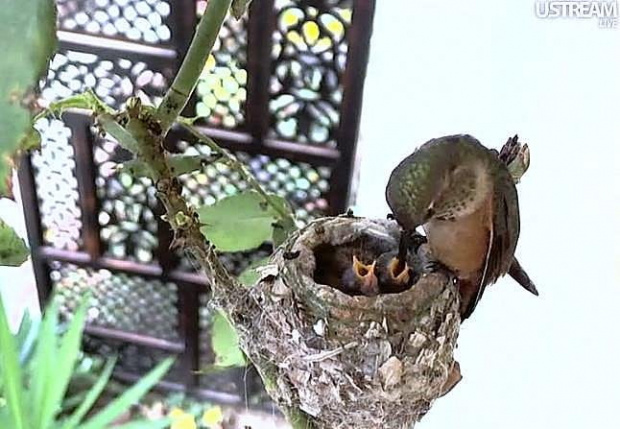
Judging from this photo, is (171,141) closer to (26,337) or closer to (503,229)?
(26,337)

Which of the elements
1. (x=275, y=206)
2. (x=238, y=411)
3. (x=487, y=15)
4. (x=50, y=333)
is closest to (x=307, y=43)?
(x=487, y=15)

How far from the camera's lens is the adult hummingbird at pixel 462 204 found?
87 cm

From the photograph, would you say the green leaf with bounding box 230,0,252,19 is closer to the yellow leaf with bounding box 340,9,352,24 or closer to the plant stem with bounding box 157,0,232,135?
the plant stem with bounding box 157,0,232,135

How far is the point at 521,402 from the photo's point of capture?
134 centimetres

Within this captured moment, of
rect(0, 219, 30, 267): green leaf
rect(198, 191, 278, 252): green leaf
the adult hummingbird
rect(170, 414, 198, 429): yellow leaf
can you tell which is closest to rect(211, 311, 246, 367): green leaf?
rect(198, 191, 278, 252): green leaf

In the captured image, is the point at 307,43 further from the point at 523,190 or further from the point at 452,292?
the point at 452,292

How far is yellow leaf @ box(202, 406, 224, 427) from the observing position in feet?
6.66

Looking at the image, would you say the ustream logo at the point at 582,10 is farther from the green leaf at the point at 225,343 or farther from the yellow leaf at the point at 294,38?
the green leaf at the point at 225,343

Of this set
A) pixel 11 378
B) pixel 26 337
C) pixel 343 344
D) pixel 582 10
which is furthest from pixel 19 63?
pixel 26 337

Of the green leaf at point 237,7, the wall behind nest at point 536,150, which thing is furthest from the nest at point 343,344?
the wall behind nest at point 536,150

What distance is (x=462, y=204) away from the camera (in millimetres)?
923

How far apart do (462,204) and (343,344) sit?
0.63 feet

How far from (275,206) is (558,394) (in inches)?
21.7

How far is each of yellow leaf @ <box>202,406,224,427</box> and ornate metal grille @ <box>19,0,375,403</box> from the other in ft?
0.42
